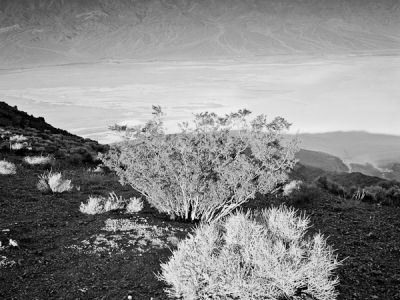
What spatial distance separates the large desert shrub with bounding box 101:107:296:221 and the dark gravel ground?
0.75m

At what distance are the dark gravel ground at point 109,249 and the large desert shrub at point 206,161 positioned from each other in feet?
2.46

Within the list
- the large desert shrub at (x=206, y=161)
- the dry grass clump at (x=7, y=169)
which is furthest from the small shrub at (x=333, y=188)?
the dry grass clump at (x=7, y=169)

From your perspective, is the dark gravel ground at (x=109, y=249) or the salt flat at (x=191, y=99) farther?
the salt flat at (x=191, y=99)

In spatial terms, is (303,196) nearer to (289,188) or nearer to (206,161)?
(289,188)

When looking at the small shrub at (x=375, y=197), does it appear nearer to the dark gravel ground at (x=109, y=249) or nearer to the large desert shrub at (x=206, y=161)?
the dark gravel ground at (x=109, y=249)

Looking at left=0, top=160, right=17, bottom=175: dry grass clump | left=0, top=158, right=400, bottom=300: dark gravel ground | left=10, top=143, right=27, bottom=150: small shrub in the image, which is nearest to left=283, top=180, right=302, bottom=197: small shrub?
left=0, top=158, right=400, bottom=300: dark gravel ground

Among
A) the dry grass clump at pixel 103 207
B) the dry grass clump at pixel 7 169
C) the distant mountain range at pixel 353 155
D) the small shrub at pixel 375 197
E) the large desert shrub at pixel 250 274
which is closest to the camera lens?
the large desert shrub at pixel 250 274

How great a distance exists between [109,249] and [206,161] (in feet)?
10.6

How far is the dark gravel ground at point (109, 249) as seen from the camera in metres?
6.41

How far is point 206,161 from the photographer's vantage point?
9.79 meters

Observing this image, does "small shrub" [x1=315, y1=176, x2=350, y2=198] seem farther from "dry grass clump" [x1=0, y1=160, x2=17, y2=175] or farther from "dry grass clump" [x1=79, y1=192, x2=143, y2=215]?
"dry grass clump" [x1=0, y1=160, x2=17, y2=175]

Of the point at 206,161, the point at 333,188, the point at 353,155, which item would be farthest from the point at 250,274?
the point at 353,155

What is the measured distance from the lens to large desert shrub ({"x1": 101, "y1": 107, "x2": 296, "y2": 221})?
966 cm

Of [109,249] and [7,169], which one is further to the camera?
[7,169]
